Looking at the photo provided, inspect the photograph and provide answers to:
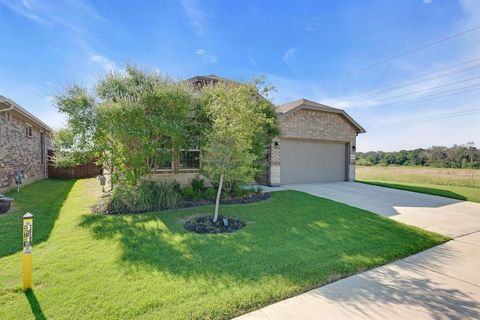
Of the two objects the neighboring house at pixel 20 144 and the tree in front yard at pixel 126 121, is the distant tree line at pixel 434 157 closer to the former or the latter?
the tree in front yard at pixel 126 121

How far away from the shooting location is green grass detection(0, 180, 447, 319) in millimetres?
2953

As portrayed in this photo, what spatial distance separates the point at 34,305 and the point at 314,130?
43.0 ft

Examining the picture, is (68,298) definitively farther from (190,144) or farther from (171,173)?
(171,173)

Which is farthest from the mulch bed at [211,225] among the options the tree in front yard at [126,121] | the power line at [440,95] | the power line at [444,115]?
the power line at [444,115]

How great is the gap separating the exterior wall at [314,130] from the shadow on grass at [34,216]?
8840mm

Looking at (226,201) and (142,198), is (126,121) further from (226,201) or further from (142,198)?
(226,201)

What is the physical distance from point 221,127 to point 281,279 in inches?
149

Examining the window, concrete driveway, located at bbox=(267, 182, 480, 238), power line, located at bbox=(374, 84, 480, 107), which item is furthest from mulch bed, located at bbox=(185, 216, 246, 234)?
power line, located at bbox=(374, 84, 480, 107)

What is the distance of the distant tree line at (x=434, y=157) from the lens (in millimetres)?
35969

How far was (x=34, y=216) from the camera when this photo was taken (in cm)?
653

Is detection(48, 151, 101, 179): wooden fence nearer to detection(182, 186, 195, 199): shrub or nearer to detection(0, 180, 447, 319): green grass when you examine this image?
detection(182, 186, 195, 199): shrub

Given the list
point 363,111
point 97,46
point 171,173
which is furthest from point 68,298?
point 363,111

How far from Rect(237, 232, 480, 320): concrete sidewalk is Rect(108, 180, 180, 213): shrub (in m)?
5.43

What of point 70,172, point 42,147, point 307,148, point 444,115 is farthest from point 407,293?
point 444,115
